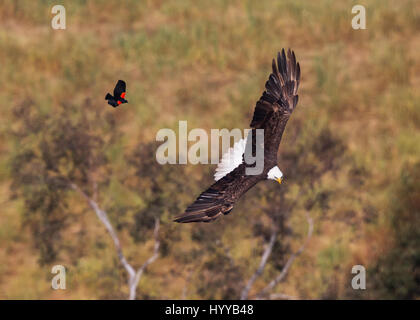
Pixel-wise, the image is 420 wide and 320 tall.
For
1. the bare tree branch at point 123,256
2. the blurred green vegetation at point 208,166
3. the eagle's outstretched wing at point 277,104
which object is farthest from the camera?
the blurred green vegetation at point 208,166

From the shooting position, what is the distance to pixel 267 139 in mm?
16484

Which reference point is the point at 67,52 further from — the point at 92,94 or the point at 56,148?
the point at 56,148

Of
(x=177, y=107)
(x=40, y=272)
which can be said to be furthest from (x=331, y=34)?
(x=40, y=272)

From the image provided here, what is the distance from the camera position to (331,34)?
35375 mm

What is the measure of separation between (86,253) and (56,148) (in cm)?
350

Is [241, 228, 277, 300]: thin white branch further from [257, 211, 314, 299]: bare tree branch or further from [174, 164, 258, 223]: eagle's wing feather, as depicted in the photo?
[174, 164, 258, 223]: eagle's wing feather

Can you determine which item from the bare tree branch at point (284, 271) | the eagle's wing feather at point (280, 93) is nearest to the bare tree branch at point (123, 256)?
the bare tree branch at point (284, 271)

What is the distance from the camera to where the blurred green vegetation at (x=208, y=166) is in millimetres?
25438

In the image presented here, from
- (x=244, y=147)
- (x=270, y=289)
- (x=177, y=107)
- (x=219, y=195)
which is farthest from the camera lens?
(x=177, y=107)

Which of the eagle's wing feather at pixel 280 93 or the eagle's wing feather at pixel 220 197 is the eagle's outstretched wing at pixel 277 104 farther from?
the eagle's wing feather at pixel 220 197

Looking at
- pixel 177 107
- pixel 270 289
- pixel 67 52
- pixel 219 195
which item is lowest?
pixel 270 289

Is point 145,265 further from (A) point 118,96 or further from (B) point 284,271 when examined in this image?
(A) point 118,96

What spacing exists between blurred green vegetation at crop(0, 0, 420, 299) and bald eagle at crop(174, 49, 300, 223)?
8258 millimetres

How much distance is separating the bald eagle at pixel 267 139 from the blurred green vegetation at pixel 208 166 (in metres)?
8.26
